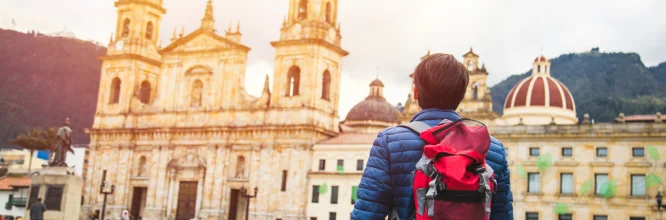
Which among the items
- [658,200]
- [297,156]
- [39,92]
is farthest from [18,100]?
[658,200]

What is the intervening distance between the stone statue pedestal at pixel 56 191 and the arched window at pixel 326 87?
24728 mm

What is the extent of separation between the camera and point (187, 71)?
54.3 m

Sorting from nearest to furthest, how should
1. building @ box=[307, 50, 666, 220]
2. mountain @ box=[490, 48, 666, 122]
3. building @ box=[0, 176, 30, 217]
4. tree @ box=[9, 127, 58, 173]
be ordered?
building @ box=[307, 50, 666, 220] < building @ box=[0, 176, 30, 217] < tree @ box=[9, 127, 58, 173] < mountain @ box=[490, 48, 666, 122]

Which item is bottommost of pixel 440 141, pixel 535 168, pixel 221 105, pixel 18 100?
pixel 440 141

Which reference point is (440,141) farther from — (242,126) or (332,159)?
(242,126)

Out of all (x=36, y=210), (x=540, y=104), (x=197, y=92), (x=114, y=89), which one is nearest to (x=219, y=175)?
(x=197, y=92)

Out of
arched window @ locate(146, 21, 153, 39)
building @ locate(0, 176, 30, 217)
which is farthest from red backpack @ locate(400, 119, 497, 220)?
arched window @ locate(146, 21, 153, 39)

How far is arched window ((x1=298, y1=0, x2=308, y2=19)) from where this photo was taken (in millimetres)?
51594

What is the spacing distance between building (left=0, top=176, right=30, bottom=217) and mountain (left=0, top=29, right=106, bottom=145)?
5591 centimetres

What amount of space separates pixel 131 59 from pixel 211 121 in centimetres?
920

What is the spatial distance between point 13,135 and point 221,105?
67387mm

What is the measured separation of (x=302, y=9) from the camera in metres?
51.8

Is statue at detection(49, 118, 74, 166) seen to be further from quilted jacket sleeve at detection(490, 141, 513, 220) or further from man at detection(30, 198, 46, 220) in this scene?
quilted jacket sleeve at detection(490, 141, 513, 220)

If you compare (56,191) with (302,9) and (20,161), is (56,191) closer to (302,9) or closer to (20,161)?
(302,9)
